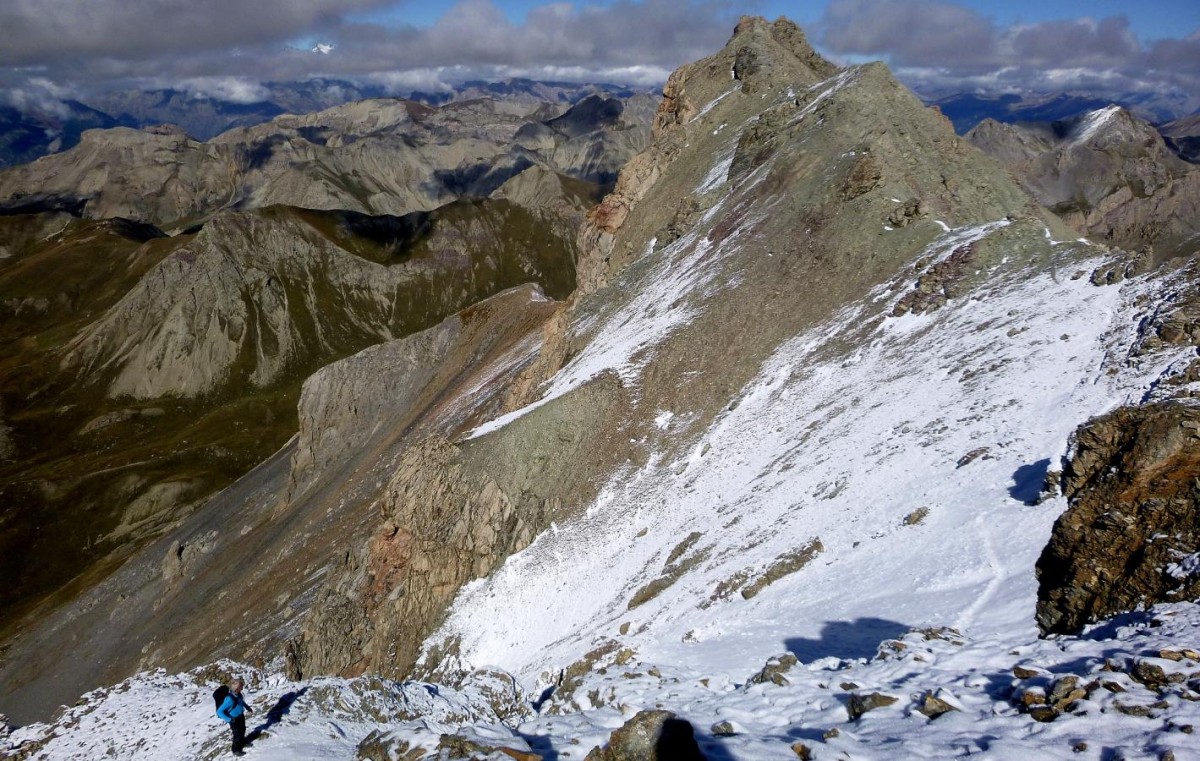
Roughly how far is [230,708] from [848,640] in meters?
15.8

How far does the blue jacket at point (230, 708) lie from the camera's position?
17156mm

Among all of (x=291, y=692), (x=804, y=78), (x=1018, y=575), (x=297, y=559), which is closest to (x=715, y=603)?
(x=1018, y=575)

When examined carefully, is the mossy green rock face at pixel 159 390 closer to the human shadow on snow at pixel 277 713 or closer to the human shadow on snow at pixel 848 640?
the human shadow on snow at pixel 277 713

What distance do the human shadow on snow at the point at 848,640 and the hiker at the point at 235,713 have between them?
1432 centimetres

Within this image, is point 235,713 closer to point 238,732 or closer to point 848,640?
point 238,732

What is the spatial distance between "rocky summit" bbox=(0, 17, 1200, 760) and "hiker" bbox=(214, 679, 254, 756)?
87cm

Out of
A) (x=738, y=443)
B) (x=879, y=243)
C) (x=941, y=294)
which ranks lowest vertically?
(x=738, y=443)

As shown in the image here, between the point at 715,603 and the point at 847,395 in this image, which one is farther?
the point at 847,395

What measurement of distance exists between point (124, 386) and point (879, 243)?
590 feet

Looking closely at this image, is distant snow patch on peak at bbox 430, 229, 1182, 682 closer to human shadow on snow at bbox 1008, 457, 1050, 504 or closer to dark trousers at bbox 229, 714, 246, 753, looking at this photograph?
human shadow on snow at bbox 1008, 457, 1050, 504

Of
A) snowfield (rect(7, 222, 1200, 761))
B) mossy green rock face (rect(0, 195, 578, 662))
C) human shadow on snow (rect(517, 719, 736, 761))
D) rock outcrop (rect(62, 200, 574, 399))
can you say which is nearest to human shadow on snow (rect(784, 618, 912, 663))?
snowfield (rect(7, 222, 1200, 761))

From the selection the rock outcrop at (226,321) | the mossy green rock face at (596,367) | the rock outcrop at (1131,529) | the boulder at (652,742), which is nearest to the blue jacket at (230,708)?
the boulder at (652,742)

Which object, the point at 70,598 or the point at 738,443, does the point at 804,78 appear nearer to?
the point at 738,443

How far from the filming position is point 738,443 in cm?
3247
